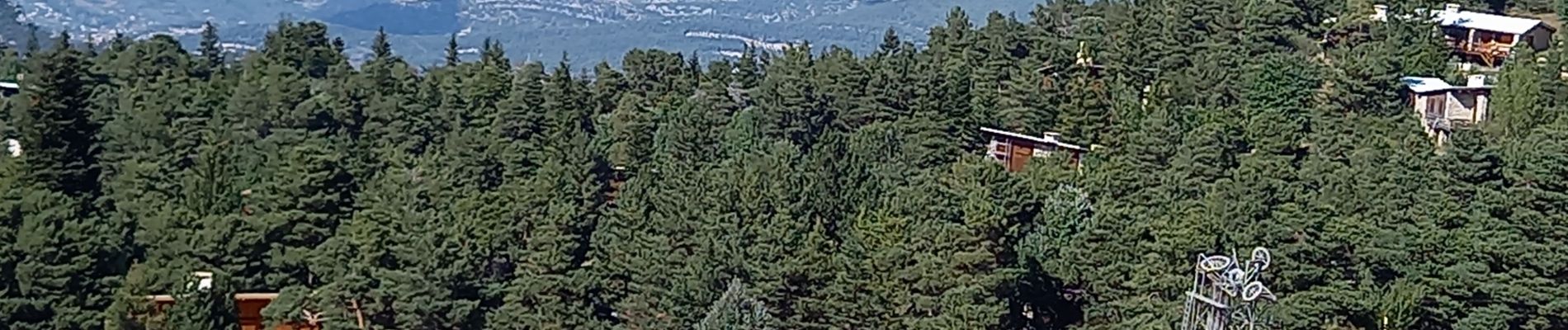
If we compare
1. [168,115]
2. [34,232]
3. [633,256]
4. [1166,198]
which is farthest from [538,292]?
[168,115]

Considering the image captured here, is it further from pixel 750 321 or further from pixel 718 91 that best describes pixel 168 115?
pixel 750 321

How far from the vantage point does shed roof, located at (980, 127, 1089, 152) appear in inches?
1593

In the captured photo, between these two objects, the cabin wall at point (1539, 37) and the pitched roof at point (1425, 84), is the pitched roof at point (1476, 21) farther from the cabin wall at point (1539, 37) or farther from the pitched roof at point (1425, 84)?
the pitched roof at point (1425, 84)

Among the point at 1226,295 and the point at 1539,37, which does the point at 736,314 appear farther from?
the point at 1539,37

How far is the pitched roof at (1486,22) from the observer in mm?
47062

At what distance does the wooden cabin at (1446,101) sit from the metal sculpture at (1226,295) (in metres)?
18.5

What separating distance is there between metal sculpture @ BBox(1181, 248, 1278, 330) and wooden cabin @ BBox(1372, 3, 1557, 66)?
2575 centimetres

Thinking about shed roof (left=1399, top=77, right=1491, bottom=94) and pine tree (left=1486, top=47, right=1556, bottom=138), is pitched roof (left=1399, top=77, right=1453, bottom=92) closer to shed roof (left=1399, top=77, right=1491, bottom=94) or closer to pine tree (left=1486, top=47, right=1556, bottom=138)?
shed roof (left=1399, top=77, right=1491, bottom=94)

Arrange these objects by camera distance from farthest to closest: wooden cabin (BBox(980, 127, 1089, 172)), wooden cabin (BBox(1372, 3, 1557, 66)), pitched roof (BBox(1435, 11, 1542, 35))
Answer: pitched roof (BBox(1435, 11, 1542, 35)) < wooden cabin (BBox(1372, 3, 1557, 66)) < wooden cabin (BBox(980, 127, 1089, 172))

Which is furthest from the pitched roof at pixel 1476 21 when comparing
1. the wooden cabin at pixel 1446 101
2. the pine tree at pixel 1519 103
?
the pine tree at pixel 1519 103

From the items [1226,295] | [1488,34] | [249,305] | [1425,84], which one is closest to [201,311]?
[249,305]

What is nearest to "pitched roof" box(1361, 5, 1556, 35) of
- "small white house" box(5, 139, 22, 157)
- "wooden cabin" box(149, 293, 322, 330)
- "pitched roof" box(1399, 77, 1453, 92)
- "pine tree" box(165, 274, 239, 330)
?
"pitched roof" box(1399, 77, 1453, 92)

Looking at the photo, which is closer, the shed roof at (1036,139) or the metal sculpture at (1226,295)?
the metal sculpture at (1226,295)

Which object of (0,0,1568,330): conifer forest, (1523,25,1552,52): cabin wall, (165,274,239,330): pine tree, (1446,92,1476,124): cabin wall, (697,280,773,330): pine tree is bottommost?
(165,274,239,330): pine tree
